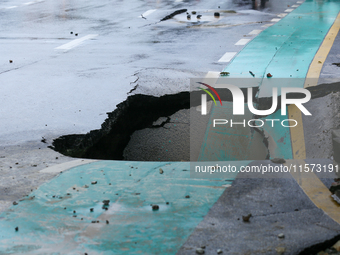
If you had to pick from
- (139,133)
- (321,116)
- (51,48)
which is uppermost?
(51,48)

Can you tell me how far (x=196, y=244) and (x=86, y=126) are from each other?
2.51 metres

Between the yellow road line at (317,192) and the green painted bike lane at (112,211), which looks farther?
the yellow road line at (317,192)

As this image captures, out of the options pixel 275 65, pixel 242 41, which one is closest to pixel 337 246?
pixel 275 65

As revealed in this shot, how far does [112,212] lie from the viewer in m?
2.72

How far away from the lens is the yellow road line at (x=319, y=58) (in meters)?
5.46

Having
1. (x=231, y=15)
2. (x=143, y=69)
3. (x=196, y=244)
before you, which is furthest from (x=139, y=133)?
(x=231, y=15)

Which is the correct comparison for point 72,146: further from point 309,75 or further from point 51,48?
point 51,48

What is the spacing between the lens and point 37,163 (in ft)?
11.9

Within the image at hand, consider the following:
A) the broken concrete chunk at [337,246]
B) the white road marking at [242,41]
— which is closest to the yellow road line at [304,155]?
the broken concrete chunk at [337,246]

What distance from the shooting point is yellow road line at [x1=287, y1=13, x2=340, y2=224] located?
8.99ft

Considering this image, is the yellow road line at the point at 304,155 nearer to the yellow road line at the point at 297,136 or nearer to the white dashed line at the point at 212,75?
the yellow road line at the point at 297,136

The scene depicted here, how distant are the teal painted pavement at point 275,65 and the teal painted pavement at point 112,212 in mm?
1948

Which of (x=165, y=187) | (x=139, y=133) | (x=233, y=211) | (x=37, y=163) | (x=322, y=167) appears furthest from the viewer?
(x=139, y=133)

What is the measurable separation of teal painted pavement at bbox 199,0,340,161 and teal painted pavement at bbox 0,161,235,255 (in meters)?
1.95
